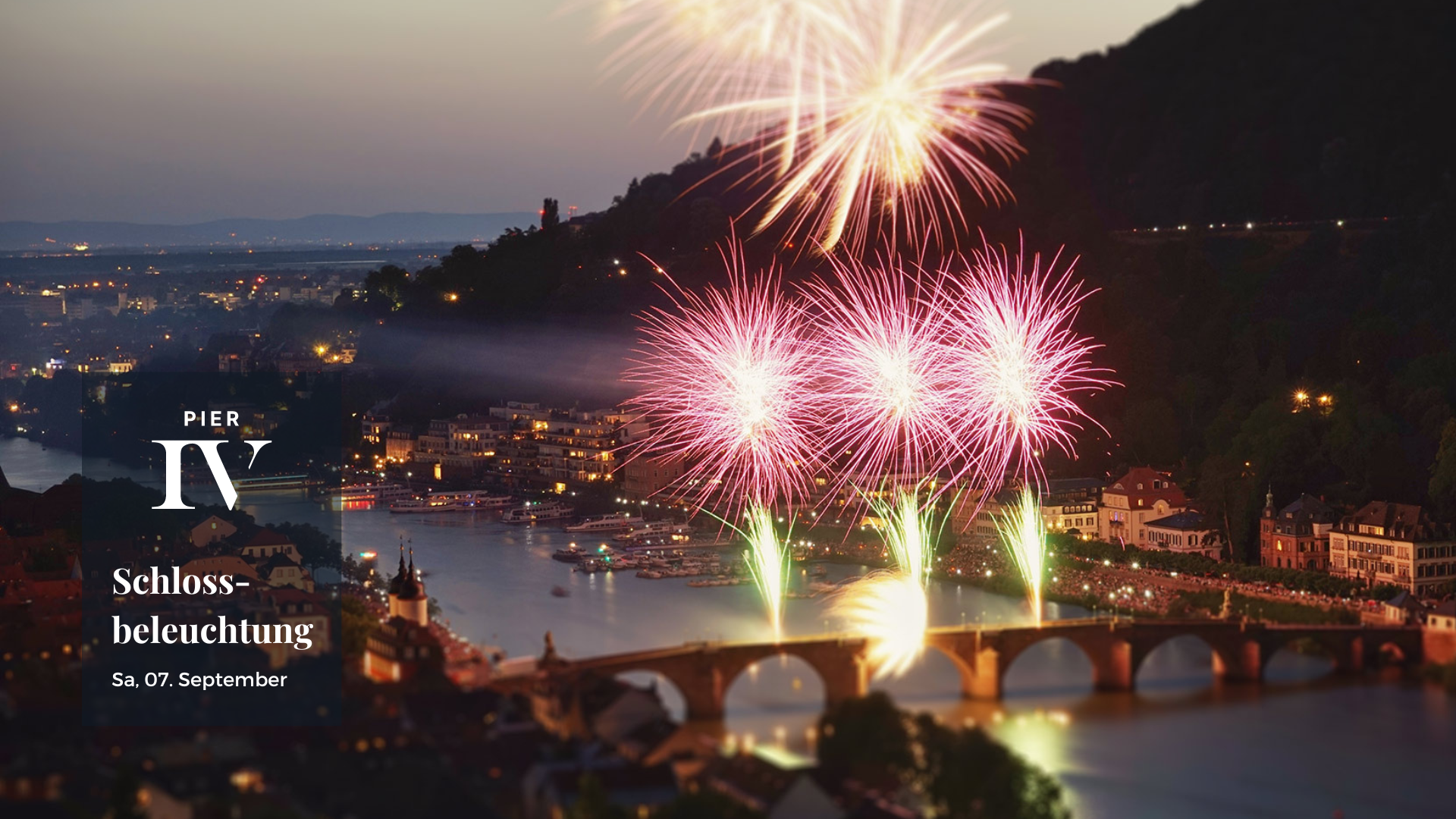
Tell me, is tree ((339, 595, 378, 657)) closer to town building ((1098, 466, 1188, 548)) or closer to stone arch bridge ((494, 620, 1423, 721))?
stone arch bridge ((494, 620, 1423, 721))

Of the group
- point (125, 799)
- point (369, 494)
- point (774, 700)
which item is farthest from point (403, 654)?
point (369, 494)

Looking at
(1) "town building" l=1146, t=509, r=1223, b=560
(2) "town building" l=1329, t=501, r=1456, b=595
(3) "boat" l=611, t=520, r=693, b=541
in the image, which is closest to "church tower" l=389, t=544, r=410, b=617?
(3) "boat" l=611, t=520, r=693, b=541

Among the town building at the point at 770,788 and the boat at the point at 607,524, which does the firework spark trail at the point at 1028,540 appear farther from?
the town building at the point at 770,788

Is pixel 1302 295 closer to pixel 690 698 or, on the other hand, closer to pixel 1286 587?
pixel 1286 587

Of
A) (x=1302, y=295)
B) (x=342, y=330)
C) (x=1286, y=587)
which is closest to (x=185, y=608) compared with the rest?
(x=1286, y=587)

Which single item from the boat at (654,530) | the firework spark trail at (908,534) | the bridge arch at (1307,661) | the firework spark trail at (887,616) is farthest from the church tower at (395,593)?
the boat at (654,530)

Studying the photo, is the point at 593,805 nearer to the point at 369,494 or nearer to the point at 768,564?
the point at 768,564
